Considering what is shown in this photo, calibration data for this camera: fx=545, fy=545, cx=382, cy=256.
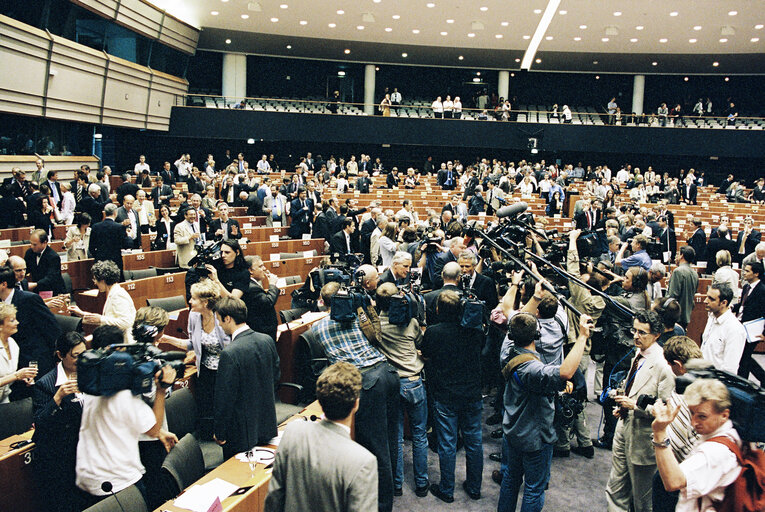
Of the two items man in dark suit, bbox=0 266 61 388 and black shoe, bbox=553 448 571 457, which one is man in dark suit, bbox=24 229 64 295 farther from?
black shoe, bbox=553 448 571 457

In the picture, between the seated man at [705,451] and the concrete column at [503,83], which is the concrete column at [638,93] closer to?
the concrete column at [503,83]

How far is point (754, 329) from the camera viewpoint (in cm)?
539

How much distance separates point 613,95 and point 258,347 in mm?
26159

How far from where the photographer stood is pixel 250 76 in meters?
23.7

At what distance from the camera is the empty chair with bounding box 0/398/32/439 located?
3336 mm

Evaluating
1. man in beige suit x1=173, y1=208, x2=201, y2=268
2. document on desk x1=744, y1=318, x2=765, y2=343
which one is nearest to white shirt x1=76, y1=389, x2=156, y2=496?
man in beige suit x1=173, y1=208, x2=201, y2=268

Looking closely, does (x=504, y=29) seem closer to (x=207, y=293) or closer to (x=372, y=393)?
(x=207, y=293)

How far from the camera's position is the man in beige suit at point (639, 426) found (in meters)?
3.14

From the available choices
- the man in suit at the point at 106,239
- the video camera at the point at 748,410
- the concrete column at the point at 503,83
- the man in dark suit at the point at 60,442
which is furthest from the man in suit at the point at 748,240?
the concrete column at the point at 503,83

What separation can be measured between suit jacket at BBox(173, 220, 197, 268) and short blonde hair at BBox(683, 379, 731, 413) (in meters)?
6.81

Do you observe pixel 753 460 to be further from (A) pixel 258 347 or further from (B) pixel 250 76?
(B) pixel 250 76

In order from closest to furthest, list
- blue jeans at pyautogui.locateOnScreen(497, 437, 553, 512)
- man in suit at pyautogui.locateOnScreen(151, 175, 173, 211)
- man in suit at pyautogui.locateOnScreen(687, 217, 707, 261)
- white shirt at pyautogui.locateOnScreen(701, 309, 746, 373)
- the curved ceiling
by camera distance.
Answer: blue jeans at pyautogui.locateOnScreen(497, 437, 553, 512) < white shirt at pyautogui.locateOnScreen(701, 309, 746, 373) < man in suit at pyautogui.locateOnScreen(687, 217, 707, 261) < man in suit at pyautogui.locateOnScreen(151, 175, 173, 211) < the curved ceiling

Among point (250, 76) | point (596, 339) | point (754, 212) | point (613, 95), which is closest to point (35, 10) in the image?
point (250, 76)

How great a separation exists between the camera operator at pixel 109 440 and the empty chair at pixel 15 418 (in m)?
1.11
